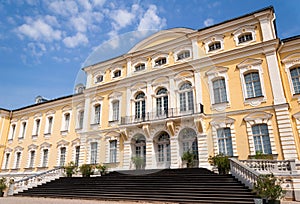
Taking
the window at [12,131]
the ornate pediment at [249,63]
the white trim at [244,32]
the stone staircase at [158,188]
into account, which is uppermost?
the white trim at [244,32]

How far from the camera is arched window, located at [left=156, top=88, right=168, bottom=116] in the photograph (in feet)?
55.6

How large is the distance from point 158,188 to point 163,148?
211 inches

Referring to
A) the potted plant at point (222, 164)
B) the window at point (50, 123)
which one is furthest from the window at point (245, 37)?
the window at point (50, 123)

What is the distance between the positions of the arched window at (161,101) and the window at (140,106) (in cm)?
117

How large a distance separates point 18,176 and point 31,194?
10799 mm

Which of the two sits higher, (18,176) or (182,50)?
(182,50)

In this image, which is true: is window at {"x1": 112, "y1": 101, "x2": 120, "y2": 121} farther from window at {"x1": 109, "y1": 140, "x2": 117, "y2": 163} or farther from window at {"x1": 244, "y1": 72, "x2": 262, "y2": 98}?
window at {"x1": 244, "y1": 72, "x2": 262, "y2": 98}

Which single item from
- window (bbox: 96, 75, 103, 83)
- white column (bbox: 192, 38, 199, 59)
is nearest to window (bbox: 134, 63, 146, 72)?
window (bbox: 96, 75, 103, 83)

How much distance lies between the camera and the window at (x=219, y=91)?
15234 mm

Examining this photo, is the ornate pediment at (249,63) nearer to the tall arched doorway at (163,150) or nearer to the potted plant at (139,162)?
the tall arched doorway at (163,150)

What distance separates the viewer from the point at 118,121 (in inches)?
730

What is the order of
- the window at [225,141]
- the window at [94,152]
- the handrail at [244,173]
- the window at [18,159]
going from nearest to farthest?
the handrail at [244,173]
the window at [225,141]
the window at [94,152]
the window at [18,159]

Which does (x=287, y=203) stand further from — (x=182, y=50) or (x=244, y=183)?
(x=182, y=50)

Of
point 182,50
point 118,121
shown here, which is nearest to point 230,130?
point 182,50
